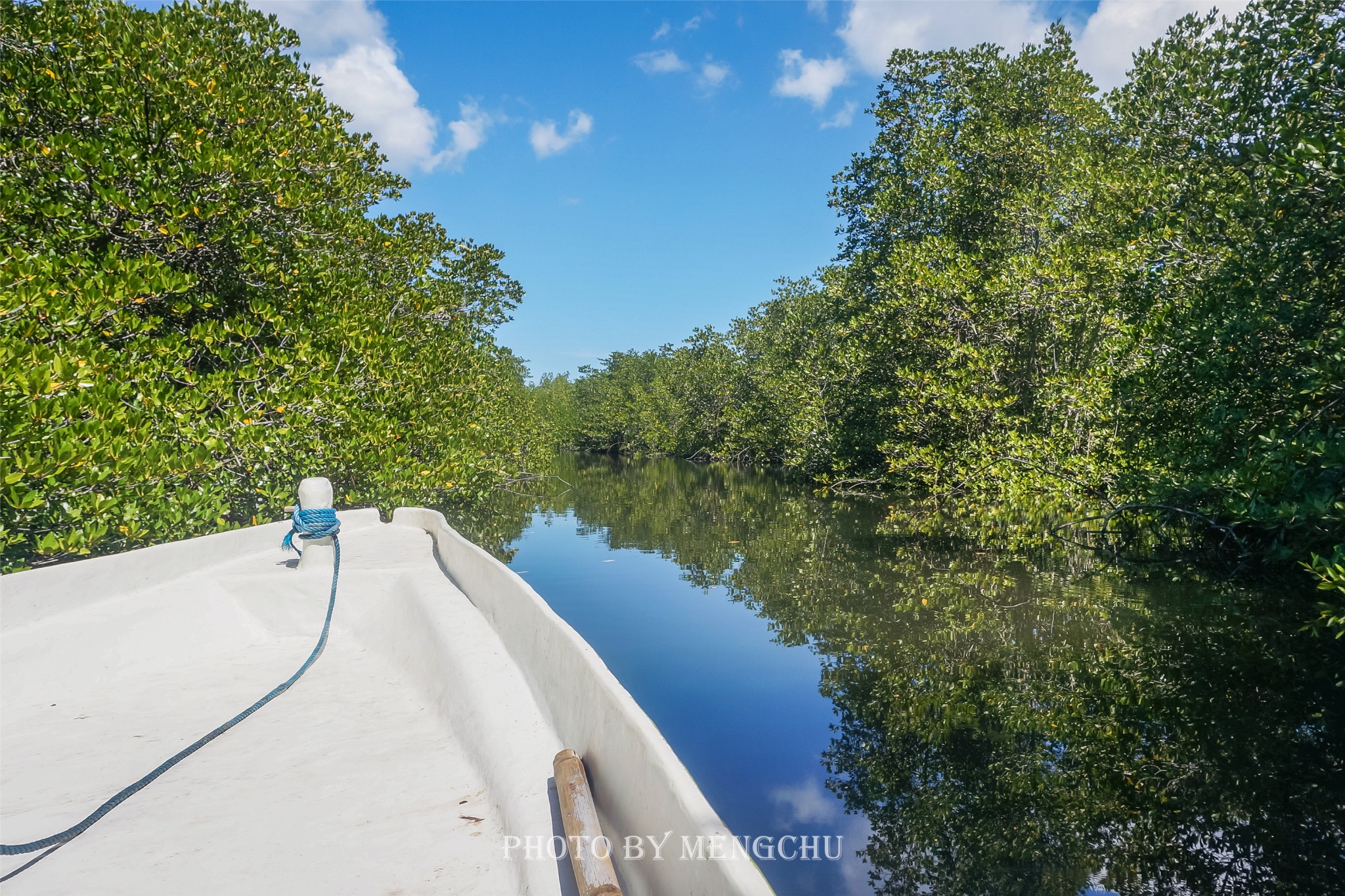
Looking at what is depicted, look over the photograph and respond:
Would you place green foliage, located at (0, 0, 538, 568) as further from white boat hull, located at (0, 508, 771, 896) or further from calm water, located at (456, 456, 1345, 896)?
calm water, located at (456, 456, 1345, 896)

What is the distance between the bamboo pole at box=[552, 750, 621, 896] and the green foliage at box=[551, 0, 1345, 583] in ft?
18.2

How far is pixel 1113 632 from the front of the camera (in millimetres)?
7977

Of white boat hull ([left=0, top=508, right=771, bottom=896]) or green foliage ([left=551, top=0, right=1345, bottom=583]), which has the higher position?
green foliage ([left=551, top=0, right=1345, bottom=583])

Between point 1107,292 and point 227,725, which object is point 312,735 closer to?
point 227,725

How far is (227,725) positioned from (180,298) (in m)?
7.17

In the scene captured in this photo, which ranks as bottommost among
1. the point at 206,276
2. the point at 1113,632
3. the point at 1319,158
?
the point at 1113,632

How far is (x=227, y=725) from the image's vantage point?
3.81 meters

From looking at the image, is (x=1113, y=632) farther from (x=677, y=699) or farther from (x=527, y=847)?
(x=527, y=847)

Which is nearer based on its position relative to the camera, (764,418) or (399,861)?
(399,861)

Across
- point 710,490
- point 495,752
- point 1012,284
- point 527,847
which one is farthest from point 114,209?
point 710,490

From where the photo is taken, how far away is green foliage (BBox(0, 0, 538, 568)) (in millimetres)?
6020

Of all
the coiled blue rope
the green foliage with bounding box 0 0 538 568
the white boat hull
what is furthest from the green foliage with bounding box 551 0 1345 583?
the green foliage with bounding box 0 0 538 568

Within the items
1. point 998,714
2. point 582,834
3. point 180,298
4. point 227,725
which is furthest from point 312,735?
point 180,298

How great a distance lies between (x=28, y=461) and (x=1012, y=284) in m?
15.3
